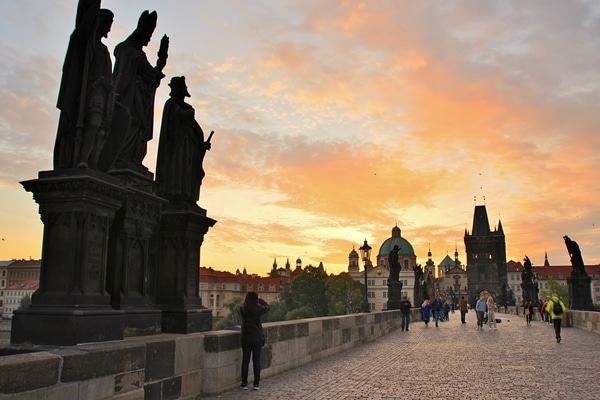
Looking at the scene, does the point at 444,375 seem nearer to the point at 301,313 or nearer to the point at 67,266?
the point at 67,266

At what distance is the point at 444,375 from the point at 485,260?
16362cm

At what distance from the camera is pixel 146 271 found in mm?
7391

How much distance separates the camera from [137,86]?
7555mm

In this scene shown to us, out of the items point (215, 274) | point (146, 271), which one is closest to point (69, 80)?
point (146, 271)

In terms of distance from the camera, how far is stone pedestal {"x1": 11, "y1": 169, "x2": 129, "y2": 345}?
5.36 m

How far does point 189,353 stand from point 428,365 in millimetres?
6351

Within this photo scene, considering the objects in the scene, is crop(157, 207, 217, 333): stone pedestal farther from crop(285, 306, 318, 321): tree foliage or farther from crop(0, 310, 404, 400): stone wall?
crop(285, 306, 318, 321): tree foliage

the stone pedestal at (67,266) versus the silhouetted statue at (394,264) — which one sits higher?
the silhouetted statue at (394,264)

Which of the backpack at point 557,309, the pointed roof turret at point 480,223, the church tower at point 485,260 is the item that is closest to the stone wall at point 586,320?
the backpack at point 557,309

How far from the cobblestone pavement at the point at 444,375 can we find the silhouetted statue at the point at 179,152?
9.62 feet

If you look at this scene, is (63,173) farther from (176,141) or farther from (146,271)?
(176,141)

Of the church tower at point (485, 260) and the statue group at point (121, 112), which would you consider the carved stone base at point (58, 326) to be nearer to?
the statue group at point (121, 112)

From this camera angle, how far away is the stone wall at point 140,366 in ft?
14.1

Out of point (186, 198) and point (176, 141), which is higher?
point (176, 141)
